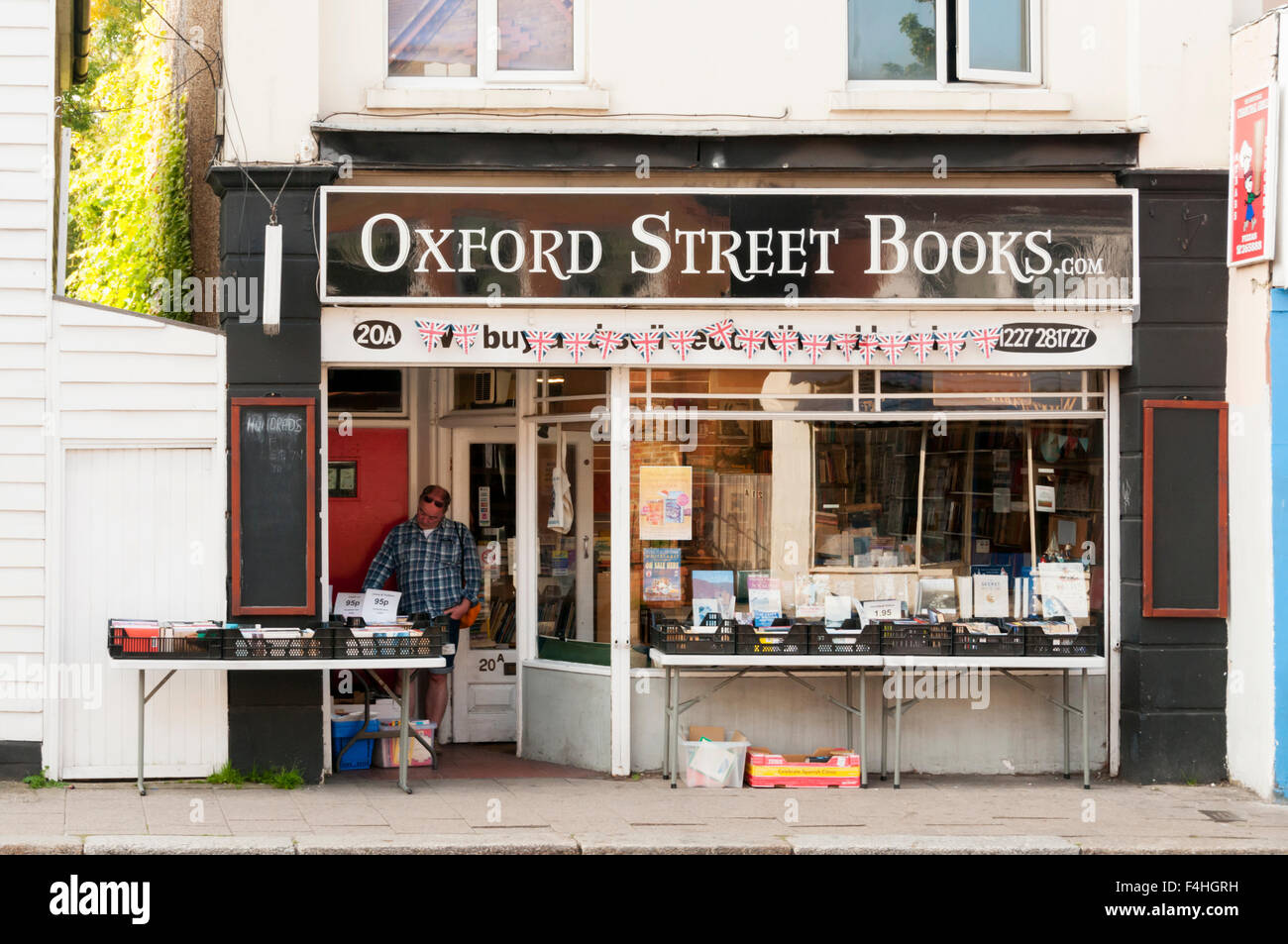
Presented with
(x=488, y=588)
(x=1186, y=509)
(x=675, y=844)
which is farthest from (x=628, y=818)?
(x=1186, y=509)

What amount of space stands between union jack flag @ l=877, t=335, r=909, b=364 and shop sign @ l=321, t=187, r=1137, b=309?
26cm

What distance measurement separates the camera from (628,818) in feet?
27.9

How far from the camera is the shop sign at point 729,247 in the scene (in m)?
9.41

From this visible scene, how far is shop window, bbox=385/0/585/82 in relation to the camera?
9797 mm

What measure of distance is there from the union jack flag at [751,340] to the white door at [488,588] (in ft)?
8.24

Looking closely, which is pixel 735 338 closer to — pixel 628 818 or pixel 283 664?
pixel 628 818

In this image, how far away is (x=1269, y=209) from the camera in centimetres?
923

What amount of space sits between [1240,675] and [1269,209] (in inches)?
120

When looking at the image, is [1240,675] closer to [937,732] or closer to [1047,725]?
[1047,725]

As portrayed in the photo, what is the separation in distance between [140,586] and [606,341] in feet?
11.2

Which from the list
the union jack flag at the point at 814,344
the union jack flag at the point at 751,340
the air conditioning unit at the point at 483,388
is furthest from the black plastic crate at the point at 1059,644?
the air conditioning unit at the point at 483,388

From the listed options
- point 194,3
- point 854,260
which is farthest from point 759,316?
point 194,3

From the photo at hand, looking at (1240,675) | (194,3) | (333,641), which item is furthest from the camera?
(194,3)

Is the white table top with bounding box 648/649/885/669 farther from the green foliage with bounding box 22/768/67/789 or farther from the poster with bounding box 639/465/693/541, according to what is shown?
the green foliage with bounding box 22/768/67/789
